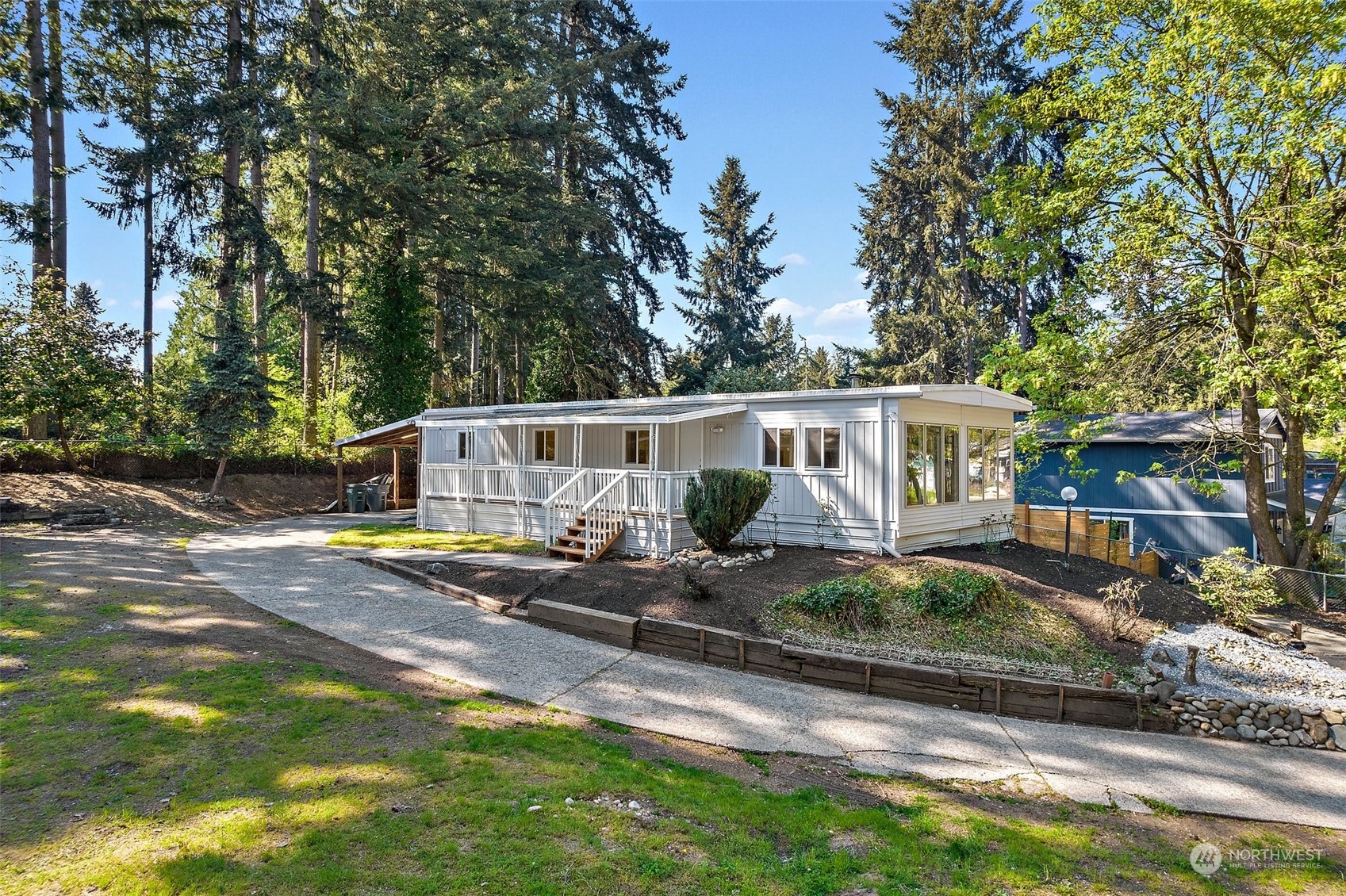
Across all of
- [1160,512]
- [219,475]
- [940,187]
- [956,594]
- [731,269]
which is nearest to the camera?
[956,594]

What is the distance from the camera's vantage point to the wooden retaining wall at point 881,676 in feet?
21.7

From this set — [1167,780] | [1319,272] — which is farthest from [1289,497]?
[1167,780]

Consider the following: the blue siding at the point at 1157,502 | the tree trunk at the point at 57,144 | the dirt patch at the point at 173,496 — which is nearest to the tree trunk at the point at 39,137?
the tree trunk at the point at 57,144

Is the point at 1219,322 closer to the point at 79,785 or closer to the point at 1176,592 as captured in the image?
the point at 1176,592

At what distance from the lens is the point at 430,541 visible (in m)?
14.4

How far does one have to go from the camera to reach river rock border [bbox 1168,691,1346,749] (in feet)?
21.3

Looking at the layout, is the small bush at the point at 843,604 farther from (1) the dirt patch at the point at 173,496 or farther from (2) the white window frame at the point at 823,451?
(1) the dirt patch at the point at 173,496

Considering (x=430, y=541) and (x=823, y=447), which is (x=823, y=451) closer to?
(x=823, y=447)

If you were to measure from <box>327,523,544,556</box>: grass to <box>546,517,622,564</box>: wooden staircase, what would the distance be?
60 centimetres

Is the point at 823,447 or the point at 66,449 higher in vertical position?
the point at 66,449

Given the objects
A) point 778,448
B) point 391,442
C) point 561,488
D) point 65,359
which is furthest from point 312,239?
point 778,448

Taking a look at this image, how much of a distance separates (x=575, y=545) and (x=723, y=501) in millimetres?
3066

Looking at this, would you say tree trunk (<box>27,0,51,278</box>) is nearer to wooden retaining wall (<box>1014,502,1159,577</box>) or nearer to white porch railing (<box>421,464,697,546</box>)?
white porch railing (<box>421,464,697,546</box>)

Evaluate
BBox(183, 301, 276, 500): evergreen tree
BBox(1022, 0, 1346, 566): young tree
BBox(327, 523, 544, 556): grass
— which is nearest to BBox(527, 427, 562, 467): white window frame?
BBox(327, 523, 544, 556): grass
